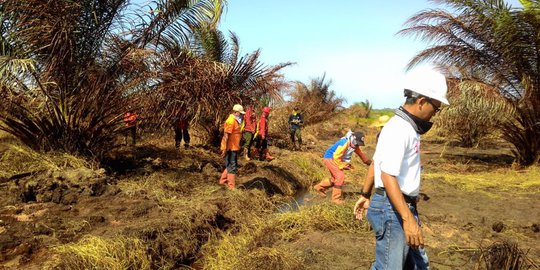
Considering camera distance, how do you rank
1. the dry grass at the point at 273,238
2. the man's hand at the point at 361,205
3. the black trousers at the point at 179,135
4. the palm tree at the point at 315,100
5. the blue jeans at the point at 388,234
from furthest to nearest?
the palm tree at the point at 315,100 < the black trousers at the point at 179,135 < the dry grass at the point at 273,238 < the man's hand at the point at 361,205 < the blue jeans at the point at 388,234

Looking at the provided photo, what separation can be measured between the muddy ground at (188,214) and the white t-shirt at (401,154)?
2.14 m

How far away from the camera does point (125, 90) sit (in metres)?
9.05

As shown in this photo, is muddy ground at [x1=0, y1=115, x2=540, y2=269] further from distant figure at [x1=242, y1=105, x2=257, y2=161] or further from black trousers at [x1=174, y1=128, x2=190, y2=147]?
distant figure at [x1=242, y1=105, x2=257, y2=161]

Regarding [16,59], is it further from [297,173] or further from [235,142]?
[297,173]

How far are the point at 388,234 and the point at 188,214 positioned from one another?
4072 millimetres

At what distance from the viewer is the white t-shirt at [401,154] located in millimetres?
2756

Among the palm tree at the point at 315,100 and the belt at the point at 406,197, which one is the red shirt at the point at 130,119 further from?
the palm tree at the point at 315,100

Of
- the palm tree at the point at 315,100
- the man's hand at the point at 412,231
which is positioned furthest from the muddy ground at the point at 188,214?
the palm tree at the point at 315,100

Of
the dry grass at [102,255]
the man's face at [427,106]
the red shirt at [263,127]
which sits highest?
the man's face at [427,106]

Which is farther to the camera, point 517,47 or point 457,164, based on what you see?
point 457,164

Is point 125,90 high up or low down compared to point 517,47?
down

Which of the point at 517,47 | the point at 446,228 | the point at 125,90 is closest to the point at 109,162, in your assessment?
the point at 125,90

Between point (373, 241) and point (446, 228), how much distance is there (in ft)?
4.17

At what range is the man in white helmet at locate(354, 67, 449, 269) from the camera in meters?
2.75
